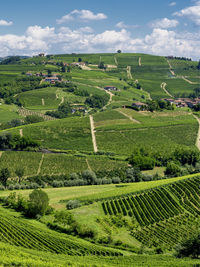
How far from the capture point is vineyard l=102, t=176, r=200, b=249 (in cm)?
5688

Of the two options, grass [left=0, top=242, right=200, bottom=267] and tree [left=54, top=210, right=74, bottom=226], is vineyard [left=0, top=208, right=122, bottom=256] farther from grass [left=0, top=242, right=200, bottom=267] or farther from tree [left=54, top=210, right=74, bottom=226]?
tree [left=54, top=210, right=74, bottom=226]

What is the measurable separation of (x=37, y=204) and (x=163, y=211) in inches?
1135

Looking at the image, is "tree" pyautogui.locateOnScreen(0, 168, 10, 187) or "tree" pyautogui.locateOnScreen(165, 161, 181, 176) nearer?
"tree" pyautogui.locateOnScreen(0, 168, 10, 187)

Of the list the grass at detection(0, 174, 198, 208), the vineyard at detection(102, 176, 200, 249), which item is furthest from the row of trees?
the vineyard at detection(102, 176, 200, 249)

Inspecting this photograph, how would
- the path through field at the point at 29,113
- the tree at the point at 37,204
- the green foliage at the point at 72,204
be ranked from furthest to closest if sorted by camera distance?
the path through field at the point at 29,113 → the green foliage at the point at 72,204 → the tree at the point at 37,204

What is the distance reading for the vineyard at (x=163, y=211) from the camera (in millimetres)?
56875

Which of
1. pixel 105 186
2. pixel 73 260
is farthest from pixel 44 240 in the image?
pixel 105 186

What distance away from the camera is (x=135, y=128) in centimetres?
14450

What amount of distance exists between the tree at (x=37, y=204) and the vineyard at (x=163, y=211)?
46.7 feet

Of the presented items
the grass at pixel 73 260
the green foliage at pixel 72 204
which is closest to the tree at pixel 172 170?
the green foliage at pixel 72 204

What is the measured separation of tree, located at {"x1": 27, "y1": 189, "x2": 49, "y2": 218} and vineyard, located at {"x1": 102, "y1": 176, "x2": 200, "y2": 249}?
14229mm

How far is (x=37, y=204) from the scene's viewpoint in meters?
60.2

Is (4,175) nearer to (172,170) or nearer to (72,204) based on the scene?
(72,204)

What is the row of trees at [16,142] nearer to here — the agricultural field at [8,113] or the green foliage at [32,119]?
the green foliage at [32,119]
